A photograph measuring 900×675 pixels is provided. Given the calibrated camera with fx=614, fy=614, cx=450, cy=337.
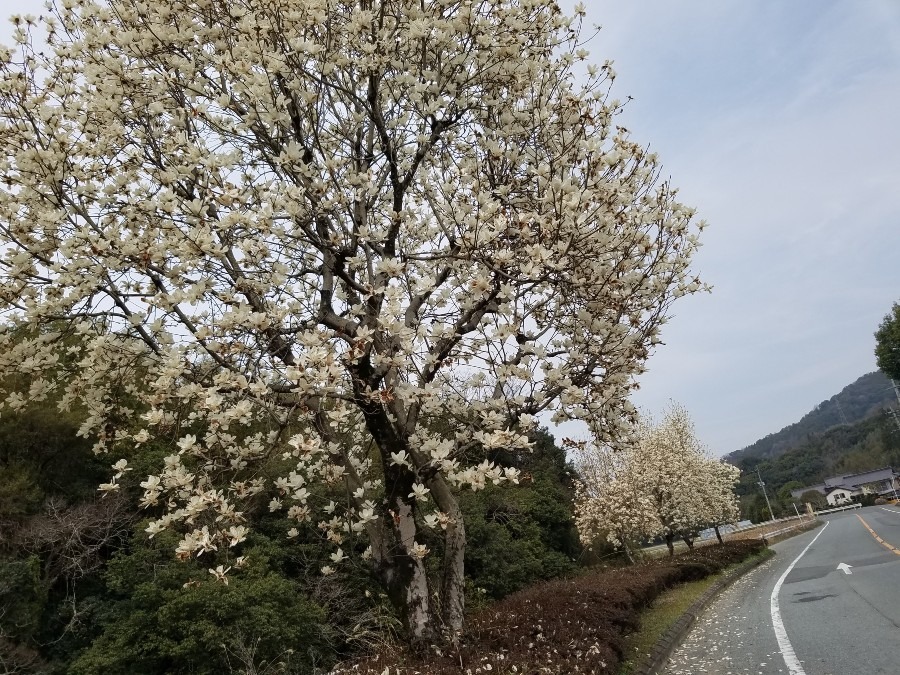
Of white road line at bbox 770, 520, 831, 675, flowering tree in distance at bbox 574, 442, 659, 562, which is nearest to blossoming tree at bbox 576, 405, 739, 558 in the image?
flowering tree in distance at bbox 574, 442, 659, 562

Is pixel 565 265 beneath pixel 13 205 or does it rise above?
beneath

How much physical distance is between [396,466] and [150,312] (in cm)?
275

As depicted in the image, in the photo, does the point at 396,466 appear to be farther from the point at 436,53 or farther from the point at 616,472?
the point at 616,472

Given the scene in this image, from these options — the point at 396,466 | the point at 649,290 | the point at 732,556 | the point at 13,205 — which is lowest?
the point at 732,556

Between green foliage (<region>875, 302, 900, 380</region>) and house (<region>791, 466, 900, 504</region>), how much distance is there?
4282 centimetres

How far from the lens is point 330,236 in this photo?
535 cm

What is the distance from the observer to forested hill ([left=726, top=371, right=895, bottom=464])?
168125mm

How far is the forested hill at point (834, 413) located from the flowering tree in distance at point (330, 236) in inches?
6965

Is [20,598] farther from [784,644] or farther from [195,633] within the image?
[784,644]

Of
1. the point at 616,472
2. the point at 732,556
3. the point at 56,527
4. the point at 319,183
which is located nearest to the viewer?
the point at 319,183

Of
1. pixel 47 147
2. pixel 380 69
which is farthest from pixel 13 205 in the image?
pixel 380 69

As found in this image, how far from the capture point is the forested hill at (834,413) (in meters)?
168

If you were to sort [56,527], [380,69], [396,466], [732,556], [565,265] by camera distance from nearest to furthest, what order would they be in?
[565,265], [380,69], [396,466], [56,527], [732,556]

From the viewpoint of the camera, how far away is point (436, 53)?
19.9ft
